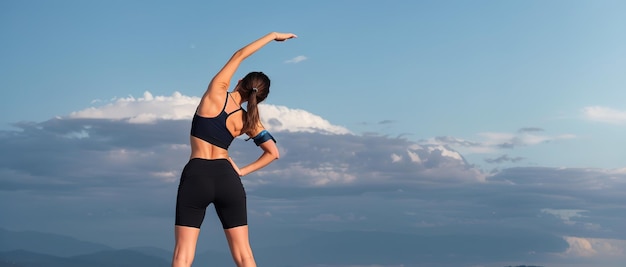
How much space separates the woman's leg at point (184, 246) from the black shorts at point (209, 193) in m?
0.06

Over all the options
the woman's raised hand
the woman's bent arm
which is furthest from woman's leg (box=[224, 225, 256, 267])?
the woman's raised hand

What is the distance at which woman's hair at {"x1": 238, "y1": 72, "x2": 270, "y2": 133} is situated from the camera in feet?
27.3

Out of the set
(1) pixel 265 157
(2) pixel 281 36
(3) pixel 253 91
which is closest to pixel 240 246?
(1) pixel 265 157

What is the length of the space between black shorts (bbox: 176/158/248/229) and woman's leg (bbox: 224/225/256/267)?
0.06 meters

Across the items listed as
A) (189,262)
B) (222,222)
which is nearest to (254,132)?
(222,222)

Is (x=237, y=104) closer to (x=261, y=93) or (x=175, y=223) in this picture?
(x=261, y=93)

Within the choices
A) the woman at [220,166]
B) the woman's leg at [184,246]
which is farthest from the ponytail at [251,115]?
the woman's leg at [184,246]

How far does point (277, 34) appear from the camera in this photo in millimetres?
8641

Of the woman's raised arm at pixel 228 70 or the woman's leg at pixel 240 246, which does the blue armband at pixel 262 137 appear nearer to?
the woman's raised arm at pixel 228 70

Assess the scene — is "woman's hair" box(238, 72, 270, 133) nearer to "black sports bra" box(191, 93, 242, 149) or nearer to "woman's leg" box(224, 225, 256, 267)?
"black sports bra" box(191, 93, 242, 149)

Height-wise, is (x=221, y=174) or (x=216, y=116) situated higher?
(x=216, y=116)

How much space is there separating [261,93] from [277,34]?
73 cm

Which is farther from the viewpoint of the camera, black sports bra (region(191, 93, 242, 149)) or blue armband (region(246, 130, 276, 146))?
blue armband (region(246, 130, 276, 146))

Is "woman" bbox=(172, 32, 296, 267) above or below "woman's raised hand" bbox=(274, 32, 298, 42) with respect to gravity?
below
